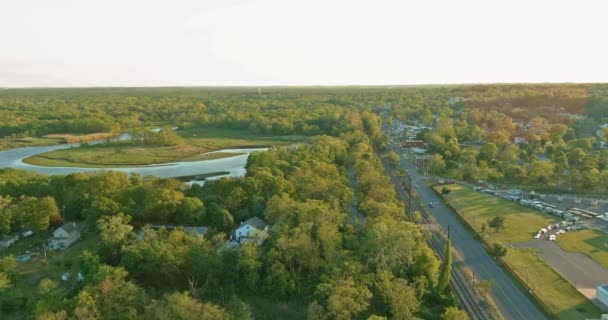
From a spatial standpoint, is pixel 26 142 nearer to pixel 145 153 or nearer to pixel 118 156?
pixel 118 156

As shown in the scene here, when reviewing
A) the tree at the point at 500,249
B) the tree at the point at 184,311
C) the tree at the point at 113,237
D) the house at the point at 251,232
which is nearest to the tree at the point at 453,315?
the tree at the point at 184,311

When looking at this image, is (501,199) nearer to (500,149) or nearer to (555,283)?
(555,283)

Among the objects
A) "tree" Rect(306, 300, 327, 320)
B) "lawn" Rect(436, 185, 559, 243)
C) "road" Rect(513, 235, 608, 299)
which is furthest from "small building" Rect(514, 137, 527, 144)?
"tree" Rect(306, 300, 327, 320)

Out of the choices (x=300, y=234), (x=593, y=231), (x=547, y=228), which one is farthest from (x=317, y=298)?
(x=593, y=231)

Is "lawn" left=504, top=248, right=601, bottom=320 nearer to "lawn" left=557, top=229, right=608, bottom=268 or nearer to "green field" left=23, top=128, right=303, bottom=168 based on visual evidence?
"lawn" left=557, top=229, right=608, bottom=268

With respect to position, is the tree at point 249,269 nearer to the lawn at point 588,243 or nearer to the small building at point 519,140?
the lawn at point 588,243

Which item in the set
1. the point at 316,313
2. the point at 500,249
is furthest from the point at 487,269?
the point at 316,313
